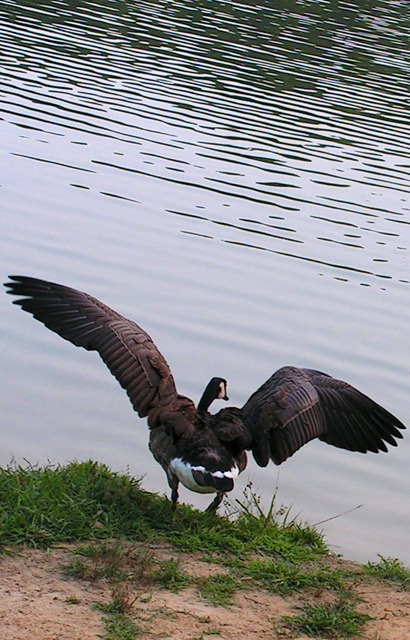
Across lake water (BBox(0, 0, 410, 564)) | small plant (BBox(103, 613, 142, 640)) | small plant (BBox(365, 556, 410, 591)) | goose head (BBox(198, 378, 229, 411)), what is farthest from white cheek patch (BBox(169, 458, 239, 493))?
lake water (BBox(0, 0, 410, 564))

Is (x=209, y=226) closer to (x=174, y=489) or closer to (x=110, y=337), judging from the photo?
(x=110, y=337)

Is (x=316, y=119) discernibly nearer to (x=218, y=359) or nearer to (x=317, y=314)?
(x=317, y=314)

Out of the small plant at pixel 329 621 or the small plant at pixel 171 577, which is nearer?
the small plant at pixel 329 621

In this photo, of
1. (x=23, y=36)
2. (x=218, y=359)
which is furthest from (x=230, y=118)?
(x=218, y=359)

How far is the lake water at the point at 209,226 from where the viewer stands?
8312 millimetres

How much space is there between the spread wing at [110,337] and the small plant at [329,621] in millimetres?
1536

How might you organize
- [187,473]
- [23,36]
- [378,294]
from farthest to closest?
[23,36] < [378,294] < [187,473]

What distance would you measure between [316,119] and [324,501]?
42.6 feet

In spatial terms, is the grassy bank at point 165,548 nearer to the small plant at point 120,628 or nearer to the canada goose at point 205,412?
the small plant at point 120,628

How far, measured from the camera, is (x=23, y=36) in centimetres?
2238

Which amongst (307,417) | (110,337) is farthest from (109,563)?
(307,417)

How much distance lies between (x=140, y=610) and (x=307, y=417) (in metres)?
1.85

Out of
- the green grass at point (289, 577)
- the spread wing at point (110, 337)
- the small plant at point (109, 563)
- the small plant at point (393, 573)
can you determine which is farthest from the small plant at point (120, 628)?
the small plant at point (393, 573)

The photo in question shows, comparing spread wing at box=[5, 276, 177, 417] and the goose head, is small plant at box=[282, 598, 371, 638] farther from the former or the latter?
the goose head
